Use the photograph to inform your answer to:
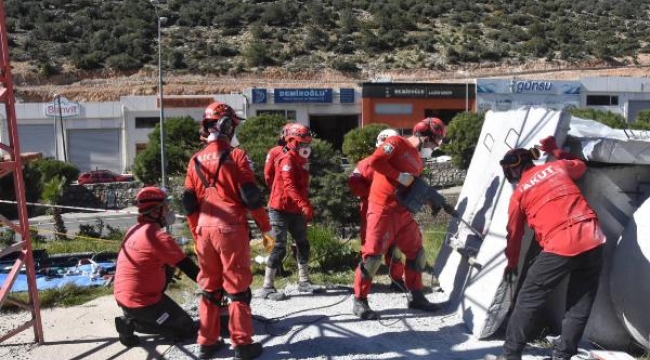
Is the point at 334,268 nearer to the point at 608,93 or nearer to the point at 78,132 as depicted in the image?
the point at 78,132

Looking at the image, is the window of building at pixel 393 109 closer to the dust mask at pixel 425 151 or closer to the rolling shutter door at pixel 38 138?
the rolling shutter door at pixel 38 138

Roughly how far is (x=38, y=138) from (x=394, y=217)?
39703mm

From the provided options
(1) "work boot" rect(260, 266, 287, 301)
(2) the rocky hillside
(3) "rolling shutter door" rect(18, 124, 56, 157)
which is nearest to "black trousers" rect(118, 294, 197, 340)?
(1) "work boot" rect(260, 266, 287, 301)

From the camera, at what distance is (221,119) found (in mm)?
4879

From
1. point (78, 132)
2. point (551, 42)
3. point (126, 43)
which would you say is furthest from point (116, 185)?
point (551, 42)

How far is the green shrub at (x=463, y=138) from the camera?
3212 cm

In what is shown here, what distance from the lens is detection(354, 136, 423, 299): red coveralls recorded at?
18.0 feet

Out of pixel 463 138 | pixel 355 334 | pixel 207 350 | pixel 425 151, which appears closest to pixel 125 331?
pixel 207 350

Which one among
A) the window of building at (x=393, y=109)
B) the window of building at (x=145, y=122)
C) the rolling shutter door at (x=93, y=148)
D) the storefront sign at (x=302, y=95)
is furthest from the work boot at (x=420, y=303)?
the rolling shutter door at (x=93, y=148)

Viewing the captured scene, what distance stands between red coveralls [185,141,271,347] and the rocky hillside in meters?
45.3

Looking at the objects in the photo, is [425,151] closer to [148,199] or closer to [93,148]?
[148,199]

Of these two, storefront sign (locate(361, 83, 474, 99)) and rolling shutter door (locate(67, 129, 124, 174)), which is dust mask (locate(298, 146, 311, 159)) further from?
rolling shutter door (locate(67, 129, 124, 174))

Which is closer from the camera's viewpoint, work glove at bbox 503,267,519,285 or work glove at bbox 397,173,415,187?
work glove at bbox 503,267,519,285

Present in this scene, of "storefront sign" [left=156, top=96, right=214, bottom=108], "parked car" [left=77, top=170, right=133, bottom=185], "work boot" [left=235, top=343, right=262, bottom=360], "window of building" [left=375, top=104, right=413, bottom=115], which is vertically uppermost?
"storefront sign" [left=156, top=96, right=214, bottom=108]
